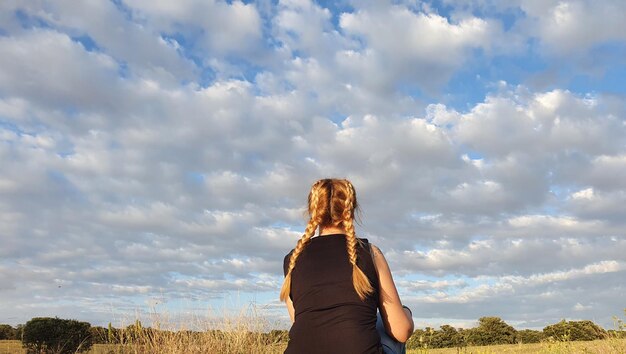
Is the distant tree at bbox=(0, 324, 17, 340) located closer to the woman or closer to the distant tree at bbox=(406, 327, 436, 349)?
the distant tree at bbox=(406, 327, 436, 349)

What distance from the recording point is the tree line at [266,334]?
1048 centimetres

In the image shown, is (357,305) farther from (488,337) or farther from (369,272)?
(488,337)

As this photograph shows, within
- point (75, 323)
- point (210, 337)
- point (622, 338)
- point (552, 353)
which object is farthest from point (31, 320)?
point (622, 338)

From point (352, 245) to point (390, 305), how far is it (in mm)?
496

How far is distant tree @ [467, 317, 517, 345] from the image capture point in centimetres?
2202

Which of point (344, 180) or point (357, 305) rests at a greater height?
point (344, 180)

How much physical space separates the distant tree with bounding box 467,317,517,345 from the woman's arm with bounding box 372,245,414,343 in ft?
63.6

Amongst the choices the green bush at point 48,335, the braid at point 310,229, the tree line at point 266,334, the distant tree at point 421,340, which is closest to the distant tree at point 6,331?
the tree line at point 266,334

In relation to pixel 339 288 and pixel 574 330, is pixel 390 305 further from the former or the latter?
pixel 574 330

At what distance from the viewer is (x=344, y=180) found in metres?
3.86

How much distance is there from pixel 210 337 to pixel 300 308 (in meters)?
7.57

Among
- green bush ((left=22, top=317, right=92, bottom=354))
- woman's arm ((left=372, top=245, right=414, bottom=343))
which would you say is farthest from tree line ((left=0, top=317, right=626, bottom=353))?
woman's arm ((left=372, top=245, right=414, bottom=343))

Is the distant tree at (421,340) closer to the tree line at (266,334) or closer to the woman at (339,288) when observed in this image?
the tree line at (266,334)

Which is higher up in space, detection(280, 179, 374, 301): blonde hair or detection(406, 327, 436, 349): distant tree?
detection(280, 179, 374, 301): blonde hair
